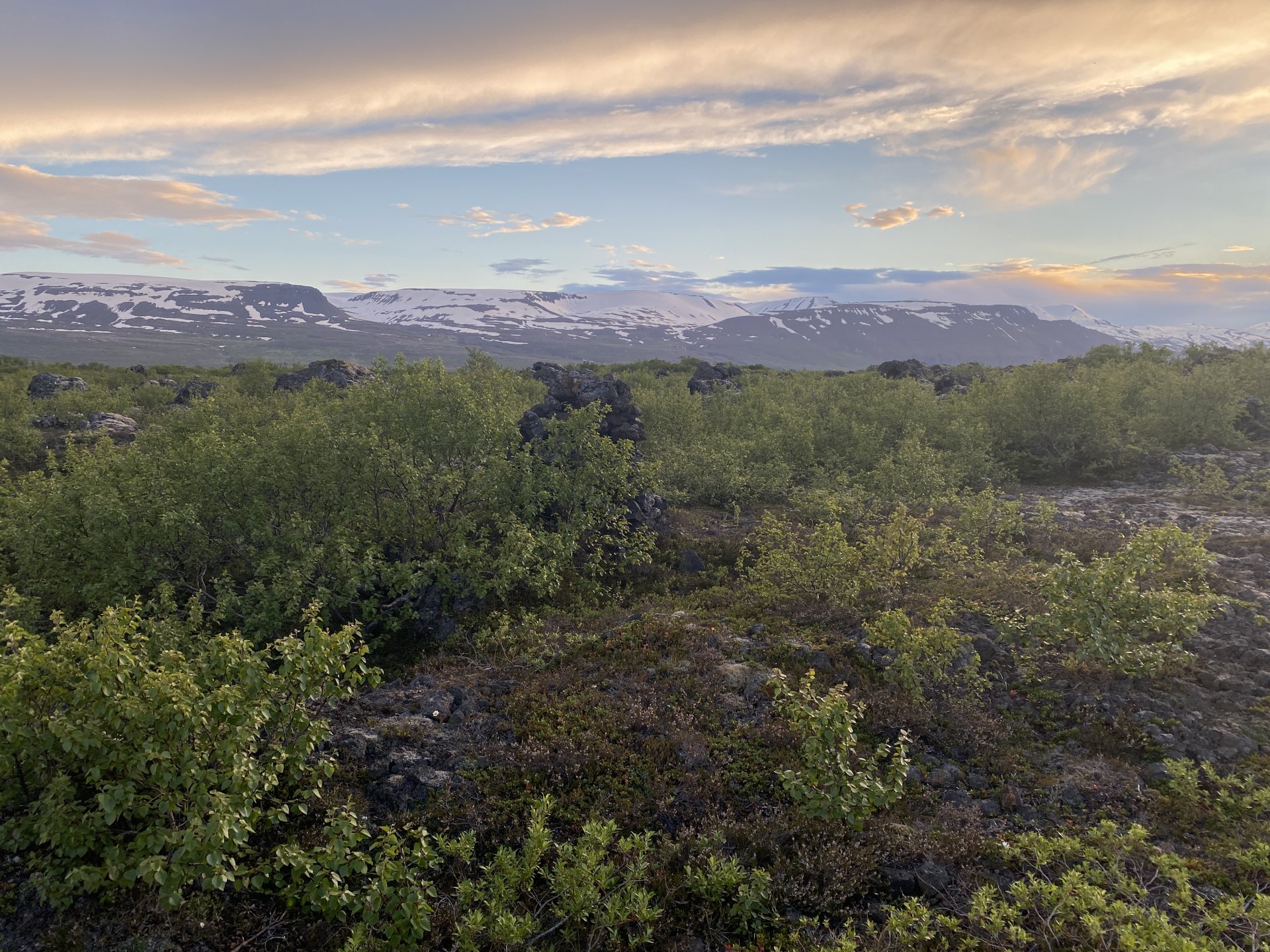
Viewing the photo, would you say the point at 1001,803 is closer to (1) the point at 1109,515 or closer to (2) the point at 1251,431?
(1) the point at 1109,515

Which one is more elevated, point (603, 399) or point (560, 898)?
point (603, 399)

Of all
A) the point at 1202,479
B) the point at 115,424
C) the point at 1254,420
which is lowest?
the point at 1202,479

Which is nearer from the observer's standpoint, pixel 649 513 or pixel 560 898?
pixel 560 898

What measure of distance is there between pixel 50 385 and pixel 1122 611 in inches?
3523

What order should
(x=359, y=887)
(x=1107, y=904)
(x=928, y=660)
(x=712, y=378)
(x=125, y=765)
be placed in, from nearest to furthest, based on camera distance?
1. (x=125, y=765)
2. (x=1107, y=904)
3. (x=359, y=887)
4. (x=928, y=660)
5. (x=712, y=378)

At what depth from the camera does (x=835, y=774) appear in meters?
10.0

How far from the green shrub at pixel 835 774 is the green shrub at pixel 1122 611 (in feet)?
22.5

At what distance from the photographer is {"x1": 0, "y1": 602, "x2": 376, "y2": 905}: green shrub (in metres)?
7.21

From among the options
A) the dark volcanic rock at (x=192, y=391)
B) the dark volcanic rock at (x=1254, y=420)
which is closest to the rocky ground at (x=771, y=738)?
the dark volcanic rock at (x=1254, y=420)

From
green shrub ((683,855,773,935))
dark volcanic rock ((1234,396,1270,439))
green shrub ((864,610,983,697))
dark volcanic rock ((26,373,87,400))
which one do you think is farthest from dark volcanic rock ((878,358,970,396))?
dark volcanic rock ((26,373,87,400))

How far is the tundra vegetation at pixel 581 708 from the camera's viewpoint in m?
7.77

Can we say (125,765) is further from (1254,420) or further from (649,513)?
(1254,420)

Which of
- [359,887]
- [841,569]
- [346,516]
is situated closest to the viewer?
[359,887]

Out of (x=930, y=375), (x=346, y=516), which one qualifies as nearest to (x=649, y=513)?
(x=346, y=516)
